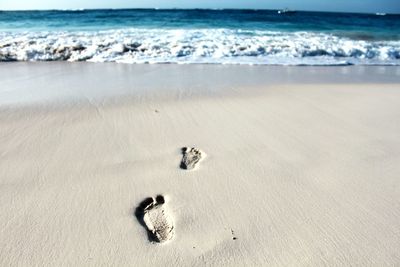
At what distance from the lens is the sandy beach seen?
4.68 ft

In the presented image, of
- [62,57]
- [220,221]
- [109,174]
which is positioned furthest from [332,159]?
[62,57]

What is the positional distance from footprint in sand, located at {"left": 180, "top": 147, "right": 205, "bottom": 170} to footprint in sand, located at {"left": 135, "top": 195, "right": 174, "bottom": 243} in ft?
1.23

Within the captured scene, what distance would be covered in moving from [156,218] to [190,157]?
27.0 inches

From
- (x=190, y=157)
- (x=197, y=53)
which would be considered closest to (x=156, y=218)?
(x=190, y=157)

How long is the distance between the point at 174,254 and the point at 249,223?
15.7 inches

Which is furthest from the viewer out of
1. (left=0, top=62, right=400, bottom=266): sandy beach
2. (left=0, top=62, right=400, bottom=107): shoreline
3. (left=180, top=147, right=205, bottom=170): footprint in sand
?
(left=0, top=62, right=400, bottom=107): shoreline

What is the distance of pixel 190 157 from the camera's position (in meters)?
2.23

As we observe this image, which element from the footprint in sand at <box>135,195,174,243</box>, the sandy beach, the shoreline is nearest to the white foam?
the shoreline

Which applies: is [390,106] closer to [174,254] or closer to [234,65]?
[234,65]

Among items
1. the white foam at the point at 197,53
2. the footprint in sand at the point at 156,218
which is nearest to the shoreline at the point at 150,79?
the white foam at the point at 197,53

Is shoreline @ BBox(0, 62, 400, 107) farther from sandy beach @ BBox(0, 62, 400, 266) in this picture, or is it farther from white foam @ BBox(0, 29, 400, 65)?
white foam @ BBox(0, 29, 400, 65)

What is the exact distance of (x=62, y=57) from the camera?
19.4ft

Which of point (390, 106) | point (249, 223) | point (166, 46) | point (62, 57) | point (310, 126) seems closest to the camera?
point (249, 223)

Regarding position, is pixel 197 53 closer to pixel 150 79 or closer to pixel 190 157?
Answer: pixel 150 79
